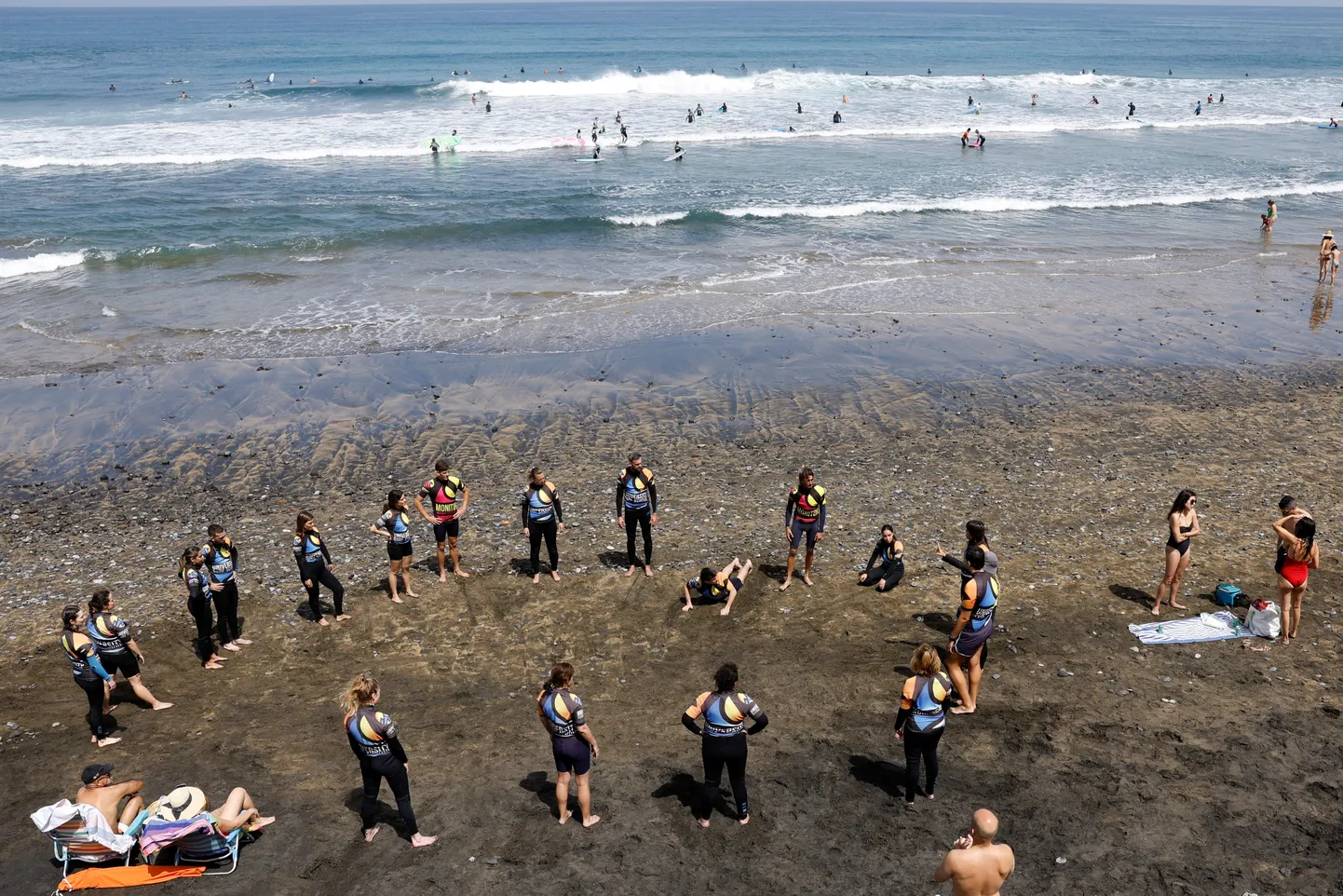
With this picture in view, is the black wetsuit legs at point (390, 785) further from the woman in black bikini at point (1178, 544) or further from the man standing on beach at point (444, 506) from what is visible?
the woman in black bikini at point (1178, 544)

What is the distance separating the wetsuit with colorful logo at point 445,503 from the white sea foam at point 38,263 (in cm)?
2391

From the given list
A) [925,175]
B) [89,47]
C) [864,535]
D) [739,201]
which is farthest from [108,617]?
[89,47]

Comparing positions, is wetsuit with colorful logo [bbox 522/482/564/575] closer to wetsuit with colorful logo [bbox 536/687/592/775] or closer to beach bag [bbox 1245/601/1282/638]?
wetsuit with colorful logo [bbox 536/687/592/775]

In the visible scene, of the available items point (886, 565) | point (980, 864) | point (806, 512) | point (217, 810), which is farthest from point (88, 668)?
point (886, 565)

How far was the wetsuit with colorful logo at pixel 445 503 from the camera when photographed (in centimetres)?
1291

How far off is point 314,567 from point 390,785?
4250 millimetres

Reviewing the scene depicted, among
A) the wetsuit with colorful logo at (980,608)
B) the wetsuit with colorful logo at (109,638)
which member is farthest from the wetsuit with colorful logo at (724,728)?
the wetsuit with colorful logo at (109,638)

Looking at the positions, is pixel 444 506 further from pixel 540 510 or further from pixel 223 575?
pixel 223 575

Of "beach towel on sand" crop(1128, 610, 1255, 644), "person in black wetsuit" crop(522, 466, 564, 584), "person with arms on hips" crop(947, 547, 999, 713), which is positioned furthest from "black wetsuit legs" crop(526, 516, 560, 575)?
"beach towel on sand" crop(1128, 610, 1255, 644)

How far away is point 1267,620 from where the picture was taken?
11.2 m

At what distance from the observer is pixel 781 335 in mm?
23578

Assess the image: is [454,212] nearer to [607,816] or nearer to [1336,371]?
[1336,371]

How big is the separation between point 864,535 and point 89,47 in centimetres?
13918

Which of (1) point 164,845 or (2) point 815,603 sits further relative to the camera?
(2) point 815,603
